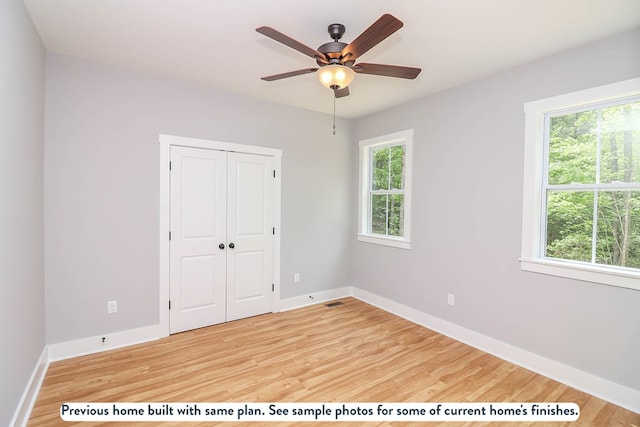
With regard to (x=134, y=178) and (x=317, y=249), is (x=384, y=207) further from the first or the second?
(x=134, y=178)

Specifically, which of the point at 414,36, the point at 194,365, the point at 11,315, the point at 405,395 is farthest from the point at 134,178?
the point at 405,395

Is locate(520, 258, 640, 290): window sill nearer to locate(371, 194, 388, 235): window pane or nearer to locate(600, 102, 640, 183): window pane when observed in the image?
locate(600, 102, 640, 183): window pane

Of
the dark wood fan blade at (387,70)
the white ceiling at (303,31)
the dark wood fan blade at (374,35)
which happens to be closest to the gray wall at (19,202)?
the white ceiling at (303,31)

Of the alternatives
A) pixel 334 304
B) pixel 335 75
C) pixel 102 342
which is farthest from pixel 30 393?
pixel 334 304

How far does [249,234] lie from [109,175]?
1592 mm

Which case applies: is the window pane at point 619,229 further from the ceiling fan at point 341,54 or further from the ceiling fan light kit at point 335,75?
the ceiling fan light kit at point 335,75

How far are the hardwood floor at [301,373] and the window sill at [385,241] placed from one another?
3.42 feet

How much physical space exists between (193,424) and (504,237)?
9.91 ft

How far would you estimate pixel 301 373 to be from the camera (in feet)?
8.48

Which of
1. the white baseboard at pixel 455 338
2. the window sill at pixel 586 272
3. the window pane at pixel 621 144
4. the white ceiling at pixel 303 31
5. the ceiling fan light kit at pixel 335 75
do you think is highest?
the white ceiling at pixel 303 31

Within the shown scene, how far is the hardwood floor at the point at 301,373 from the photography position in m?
2.25

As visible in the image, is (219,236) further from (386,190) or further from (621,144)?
(621,144)

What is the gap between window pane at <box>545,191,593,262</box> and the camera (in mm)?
2498

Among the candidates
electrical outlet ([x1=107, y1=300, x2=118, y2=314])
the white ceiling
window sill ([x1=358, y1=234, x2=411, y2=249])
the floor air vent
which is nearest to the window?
window sill ([x1=358, y1=234, x2=411, y2=249])
